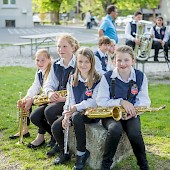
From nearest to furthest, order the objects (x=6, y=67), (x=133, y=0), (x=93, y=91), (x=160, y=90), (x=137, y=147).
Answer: (x=137, y=147)
(x=93, y=91)
(x=160, y=90)
(x=6, y=67)
(x=133, y=0)

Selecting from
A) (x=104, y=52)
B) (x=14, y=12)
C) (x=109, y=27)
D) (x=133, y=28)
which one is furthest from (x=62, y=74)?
(x=14, y=12)

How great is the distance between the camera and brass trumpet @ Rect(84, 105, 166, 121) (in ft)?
13.1

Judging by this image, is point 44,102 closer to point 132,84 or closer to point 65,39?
point 65,39

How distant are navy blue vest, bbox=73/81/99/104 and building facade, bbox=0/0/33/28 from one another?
91.8 feet

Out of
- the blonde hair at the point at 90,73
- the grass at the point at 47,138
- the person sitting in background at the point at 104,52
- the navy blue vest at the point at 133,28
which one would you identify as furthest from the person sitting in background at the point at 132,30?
the blonde hair at the point at 90,73

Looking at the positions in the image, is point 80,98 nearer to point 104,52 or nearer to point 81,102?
point 81,102

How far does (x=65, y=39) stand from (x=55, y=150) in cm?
132

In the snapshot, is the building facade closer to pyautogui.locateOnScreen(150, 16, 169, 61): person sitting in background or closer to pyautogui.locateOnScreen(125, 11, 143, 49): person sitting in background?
pyautogui.locateOnScreen(150, 16, 169, 61): person sitting in background

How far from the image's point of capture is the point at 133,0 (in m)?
36.2

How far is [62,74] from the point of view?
474 cm

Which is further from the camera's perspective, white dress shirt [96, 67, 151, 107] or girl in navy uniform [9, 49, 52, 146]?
girl in navy uniform [9, 49, 52, 146]

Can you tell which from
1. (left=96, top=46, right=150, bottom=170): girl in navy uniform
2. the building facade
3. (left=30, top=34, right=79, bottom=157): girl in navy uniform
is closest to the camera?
(left=96, top=46, right=150, bottom=170): girl in navy uniform

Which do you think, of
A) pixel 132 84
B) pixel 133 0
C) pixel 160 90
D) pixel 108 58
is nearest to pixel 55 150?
pixel 132 84

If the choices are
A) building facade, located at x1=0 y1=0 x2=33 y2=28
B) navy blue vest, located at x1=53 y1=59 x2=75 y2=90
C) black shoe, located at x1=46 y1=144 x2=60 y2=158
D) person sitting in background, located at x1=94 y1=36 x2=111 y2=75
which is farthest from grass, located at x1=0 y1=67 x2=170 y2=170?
building facade, located at x1=0 y1=0 x2=33 y2=28
